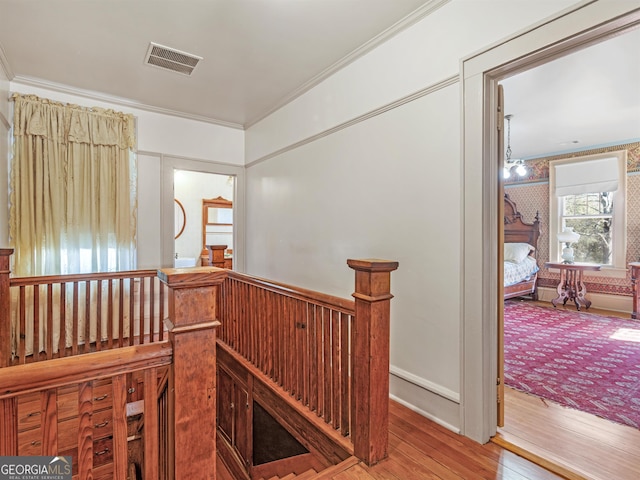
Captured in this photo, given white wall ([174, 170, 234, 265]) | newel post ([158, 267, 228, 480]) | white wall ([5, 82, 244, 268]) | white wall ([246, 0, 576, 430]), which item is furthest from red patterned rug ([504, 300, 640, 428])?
white wall ([174, 170, 234, 265])

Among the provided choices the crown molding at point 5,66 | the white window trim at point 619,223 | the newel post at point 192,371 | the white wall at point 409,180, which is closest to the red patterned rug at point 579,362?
the white window trim at point 619,223

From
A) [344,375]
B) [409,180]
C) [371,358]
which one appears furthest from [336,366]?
[409,180]

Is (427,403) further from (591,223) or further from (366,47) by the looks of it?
(591,223)

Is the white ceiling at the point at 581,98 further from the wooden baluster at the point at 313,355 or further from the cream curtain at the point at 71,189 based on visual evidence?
the cream curtain at the point at 71,189

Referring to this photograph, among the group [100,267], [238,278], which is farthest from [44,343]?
[238,278]

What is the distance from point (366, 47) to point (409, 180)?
1.18 metres

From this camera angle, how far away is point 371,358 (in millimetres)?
1496

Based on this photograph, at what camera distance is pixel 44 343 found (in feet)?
10.0

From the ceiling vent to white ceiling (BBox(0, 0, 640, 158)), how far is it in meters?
0.06

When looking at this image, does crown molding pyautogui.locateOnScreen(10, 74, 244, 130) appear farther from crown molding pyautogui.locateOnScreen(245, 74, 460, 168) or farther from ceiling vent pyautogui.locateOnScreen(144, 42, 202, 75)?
crown molding pyautogui.locateOnScreen(245, 74, 460, 168)

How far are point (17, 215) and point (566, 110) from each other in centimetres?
595

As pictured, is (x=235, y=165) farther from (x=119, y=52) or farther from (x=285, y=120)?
(x=119, y=52)

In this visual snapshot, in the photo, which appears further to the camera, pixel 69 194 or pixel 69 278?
pixel 69 194

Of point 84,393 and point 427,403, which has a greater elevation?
point 84,393
